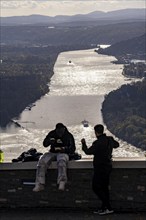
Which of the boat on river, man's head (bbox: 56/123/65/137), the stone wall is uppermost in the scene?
man's head (bbox: 56/123/65/137)

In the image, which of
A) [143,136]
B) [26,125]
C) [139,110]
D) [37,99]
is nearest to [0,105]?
[37,99]

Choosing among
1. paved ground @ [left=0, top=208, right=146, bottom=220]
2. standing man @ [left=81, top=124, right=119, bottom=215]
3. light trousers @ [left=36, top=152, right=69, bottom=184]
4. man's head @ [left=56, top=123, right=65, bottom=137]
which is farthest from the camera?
man's head @ [left=56, top=123, right=65, bottom=137]

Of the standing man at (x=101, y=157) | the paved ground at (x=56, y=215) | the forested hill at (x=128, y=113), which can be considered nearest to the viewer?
the standing man at (x=101, y=157)

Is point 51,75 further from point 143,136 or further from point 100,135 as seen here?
point 100,135

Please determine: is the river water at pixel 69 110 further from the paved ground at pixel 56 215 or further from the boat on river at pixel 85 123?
the paved ground at pixel 56 215

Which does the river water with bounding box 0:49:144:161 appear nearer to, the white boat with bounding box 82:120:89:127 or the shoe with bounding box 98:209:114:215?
the white boat with bounding box 82:120:89:127

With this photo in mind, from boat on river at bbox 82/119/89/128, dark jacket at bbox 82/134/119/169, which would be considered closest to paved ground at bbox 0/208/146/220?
dark jacket at bbox 82/134/119/169

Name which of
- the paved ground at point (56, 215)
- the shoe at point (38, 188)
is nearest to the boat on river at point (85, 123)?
the paved ground at point (56, 215)

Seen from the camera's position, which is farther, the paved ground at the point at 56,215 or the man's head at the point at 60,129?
the man's head at the point at 60,129
